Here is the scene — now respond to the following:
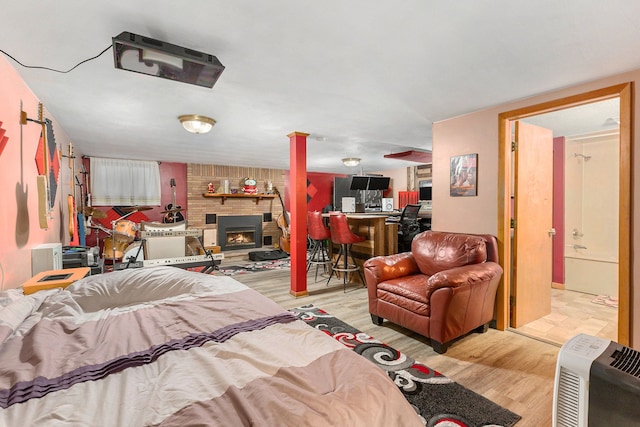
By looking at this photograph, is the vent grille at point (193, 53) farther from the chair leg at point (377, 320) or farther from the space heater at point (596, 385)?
the chair leg at point (377, 320)

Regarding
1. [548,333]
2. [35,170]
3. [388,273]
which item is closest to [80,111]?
[35,170]

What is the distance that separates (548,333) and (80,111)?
521 cm

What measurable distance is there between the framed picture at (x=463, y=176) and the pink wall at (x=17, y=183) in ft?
12.6

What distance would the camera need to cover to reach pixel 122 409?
81 cm

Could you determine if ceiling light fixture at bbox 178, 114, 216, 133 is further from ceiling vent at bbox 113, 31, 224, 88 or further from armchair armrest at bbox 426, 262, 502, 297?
armchair armrest at bbox 426, 262, 502, 297

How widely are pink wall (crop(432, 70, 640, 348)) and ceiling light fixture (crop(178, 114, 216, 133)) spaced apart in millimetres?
2670

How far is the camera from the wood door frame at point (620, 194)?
2.18 metres

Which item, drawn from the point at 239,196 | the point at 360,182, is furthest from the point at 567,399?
the point at 239,196

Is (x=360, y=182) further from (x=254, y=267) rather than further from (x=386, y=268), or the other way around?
(x=386, y=268)

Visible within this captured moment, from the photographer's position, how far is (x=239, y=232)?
7.41m

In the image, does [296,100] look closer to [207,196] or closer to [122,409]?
[122,409]

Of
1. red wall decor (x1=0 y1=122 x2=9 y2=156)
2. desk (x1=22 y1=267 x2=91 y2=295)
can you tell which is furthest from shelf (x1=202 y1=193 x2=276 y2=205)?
red wall decor (x1=0 y1=122 x2=9 y2=156)

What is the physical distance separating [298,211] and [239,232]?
12.9 ft

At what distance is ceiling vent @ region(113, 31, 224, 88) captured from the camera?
1.58 meters
